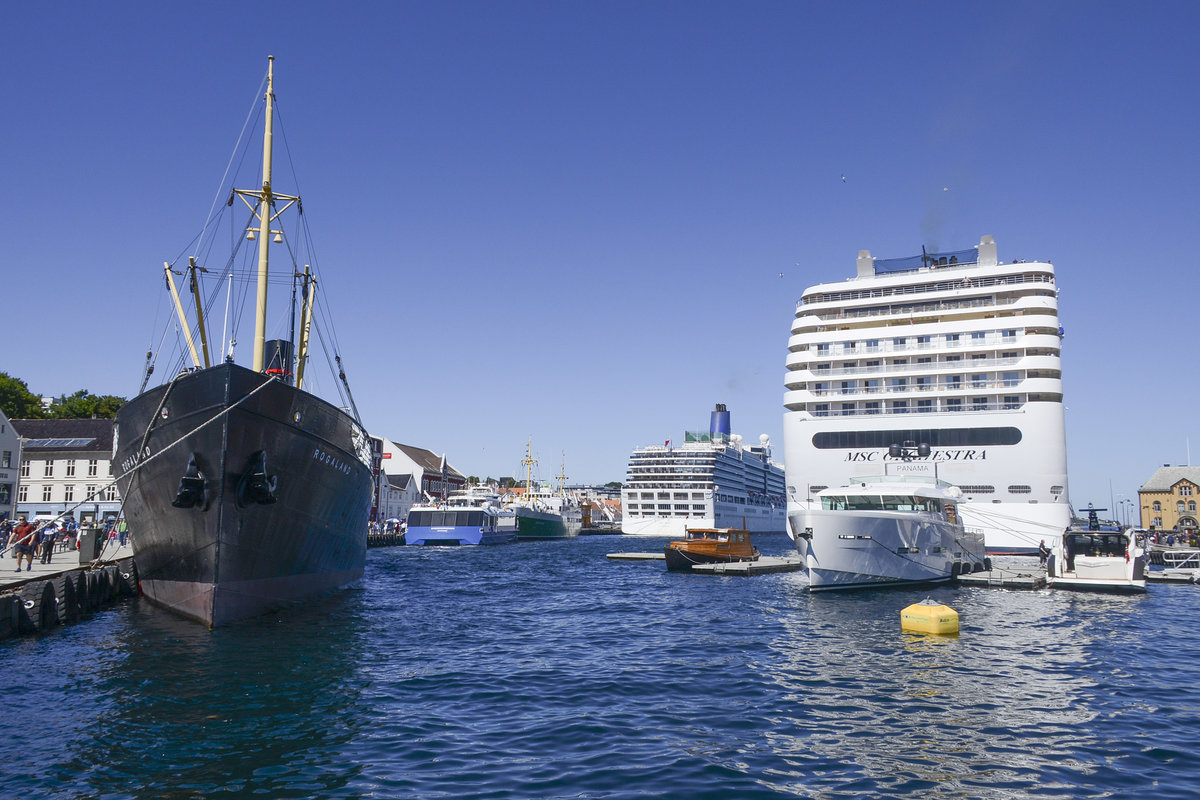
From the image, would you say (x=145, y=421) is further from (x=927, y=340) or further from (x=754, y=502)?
(x=754, y=502)

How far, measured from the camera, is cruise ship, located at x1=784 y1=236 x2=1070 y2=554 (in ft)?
132

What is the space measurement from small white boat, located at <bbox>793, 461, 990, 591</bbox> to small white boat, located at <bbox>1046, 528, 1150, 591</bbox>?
4.13 meters

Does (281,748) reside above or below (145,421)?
below

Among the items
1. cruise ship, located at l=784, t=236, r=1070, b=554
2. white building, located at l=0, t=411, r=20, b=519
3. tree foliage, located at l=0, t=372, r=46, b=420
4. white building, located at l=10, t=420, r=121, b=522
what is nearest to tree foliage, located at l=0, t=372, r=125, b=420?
tree foliage, located at l=0, t=372, r=46, b=420

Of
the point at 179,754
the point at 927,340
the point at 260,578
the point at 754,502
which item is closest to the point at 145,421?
the point at 260,578

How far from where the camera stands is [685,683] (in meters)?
14.2

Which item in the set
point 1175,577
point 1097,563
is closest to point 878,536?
point 1097,563

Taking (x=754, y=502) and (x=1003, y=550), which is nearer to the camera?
(x=1003, y=550)

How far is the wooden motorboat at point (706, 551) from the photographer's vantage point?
41.5 meters

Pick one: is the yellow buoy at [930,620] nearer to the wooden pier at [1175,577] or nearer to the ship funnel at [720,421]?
the wooden pier at [1175,577]

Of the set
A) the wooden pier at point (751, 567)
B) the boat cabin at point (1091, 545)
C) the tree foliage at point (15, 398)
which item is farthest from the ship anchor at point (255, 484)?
the tree foliage at point (15, 398)

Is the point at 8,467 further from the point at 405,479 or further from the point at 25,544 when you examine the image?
the point at 405,479

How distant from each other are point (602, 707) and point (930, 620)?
1085cm

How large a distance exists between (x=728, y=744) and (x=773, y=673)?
4836 mm
